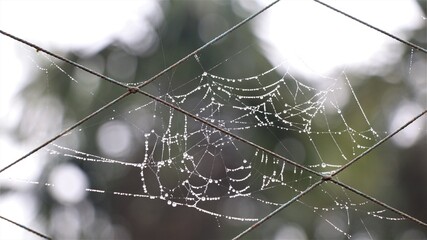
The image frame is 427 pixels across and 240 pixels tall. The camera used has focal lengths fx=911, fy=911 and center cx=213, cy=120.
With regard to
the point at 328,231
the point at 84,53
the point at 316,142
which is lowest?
the point at 328,231

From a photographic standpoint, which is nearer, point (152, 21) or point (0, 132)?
point (0, 132)

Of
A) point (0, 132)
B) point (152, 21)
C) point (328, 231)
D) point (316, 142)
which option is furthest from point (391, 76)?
point (0, 132)

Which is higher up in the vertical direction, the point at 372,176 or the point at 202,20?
the point at 202,20

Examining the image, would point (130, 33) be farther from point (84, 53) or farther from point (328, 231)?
point (328, 231)

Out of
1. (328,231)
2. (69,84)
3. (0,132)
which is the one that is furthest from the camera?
(328,231)

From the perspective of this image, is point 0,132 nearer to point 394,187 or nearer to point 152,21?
point 152,21

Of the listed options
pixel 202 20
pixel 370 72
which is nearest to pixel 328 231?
pixel 370 72

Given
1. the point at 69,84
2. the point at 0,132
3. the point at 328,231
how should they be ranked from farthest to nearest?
the point at 328,231 < the point at 69,84 < the point at 0,132

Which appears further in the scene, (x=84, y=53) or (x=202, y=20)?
(x=202, y=20)

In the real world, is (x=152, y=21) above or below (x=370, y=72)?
above
